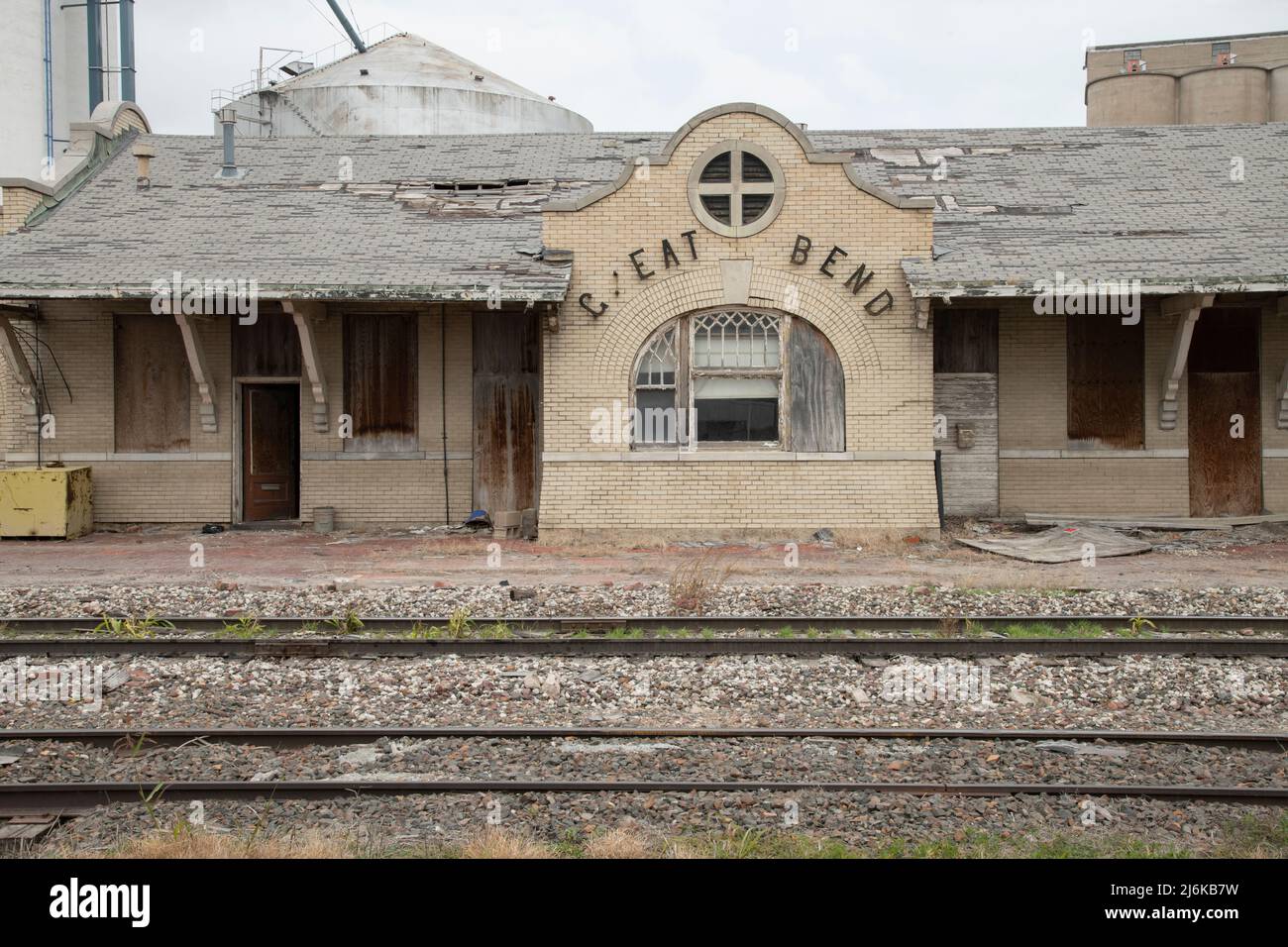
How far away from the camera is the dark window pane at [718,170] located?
626 inches

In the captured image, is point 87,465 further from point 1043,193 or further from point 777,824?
point 1043,193

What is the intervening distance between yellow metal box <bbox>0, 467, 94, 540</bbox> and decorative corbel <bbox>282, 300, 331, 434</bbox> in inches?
151

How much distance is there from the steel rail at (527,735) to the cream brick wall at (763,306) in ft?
28.6

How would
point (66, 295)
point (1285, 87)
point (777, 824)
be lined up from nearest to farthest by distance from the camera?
1. point (777, 824)
2. point (66, 295)
3. point (1285, 87)

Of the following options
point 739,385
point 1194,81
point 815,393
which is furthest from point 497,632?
point 1194,81

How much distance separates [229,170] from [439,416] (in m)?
7.10

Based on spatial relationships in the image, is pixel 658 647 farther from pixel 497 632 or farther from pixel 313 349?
pixel 313 349

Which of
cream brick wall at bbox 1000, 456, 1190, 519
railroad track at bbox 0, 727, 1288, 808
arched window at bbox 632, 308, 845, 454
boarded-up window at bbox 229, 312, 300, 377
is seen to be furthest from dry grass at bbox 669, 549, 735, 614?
boarded-up window at bbox 229, 312, 300, 377

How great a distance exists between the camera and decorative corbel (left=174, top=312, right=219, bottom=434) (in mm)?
16594

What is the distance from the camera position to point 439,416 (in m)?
17.6

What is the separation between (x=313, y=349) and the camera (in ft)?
54.9

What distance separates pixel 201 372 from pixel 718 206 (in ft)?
27.6

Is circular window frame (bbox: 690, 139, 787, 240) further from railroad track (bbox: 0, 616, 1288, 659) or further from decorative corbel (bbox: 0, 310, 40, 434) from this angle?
decorative corbel (bbox: 0, 310, 40, 434)
